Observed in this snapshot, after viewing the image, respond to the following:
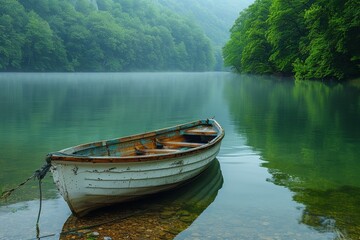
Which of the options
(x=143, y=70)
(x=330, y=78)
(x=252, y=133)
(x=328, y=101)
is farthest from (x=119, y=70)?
(x=252, y=133)

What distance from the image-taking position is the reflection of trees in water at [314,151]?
346 inches

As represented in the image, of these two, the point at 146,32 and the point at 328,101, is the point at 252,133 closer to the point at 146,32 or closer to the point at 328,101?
the point at 328,101

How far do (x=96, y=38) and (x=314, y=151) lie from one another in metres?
107

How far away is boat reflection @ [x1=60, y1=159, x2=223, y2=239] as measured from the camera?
750 cm

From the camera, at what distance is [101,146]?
32.5 feet

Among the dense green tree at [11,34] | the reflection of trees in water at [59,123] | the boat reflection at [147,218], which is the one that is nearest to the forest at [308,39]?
the reflection of trees in water at [59,123]

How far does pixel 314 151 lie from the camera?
14.7m

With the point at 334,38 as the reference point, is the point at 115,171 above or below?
below

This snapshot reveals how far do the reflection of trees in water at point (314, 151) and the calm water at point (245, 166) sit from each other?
0.02 metres

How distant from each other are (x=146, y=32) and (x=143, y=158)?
457 feet

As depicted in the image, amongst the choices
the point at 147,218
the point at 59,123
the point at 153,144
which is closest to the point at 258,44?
the point at 59,123

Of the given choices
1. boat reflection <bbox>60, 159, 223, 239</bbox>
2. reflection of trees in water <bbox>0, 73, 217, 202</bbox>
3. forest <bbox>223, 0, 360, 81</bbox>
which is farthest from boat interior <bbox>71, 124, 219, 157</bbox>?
forest <bbox>223, 0, 360, 81</bbox>

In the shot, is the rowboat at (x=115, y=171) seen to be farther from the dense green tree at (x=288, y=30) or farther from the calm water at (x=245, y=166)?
the dense green tree at (x=288, y=30)

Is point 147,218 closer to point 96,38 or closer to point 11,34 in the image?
point 11,34
